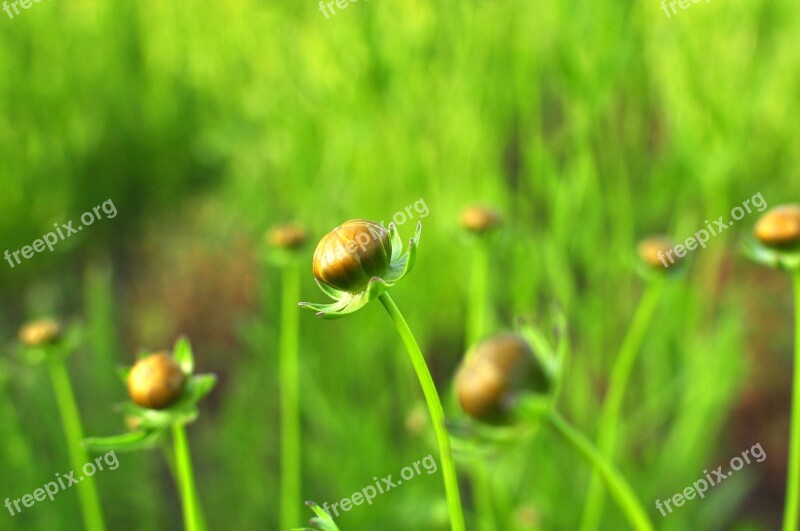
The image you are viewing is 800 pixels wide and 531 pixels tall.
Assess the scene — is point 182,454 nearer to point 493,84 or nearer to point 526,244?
point 526,244

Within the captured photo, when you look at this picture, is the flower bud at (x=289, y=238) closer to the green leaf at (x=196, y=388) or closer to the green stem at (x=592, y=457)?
the green leaf at (x=196, y=388)

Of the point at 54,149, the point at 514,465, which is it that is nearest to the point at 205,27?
the point at 54,149

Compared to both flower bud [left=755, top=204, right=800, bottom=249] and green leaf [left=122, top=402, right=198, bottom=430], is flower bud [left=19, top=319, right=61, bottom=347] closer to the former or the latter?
green leaf [left=122, top=402, right=198, bottom=430]

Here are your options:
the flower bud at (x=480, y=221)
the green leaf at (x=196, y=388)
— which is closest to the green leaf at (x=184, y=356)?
the green leaf at (x=196, y=388)

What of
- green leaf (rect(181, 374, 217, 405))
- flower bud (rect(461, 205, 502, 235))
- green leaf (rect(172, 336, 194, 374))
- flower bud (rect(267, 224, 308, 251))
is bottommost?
Result: green leaf (rect(181, 374, 217, 405))

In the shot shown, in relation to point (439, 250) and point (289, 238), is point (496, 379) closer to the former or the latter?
point (289, 238)

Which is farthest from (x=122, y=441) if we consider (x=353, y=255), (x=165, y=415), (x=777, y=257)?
(x=777, y=257)

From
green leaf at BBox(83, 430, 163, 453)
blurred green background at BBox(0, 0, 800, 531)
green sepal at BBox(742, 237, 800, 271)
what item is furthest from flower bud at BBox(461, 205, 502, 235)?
green leaf at BBox(83, 430, 163, 453)
